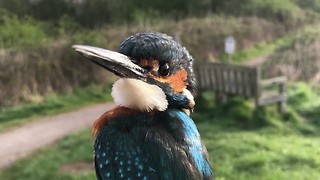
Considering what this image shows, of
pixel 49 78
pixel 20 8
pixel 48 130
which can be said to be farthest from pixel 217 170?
pixel 20 8

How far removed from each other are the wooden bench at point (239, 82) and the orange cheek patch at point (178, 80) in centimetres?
701

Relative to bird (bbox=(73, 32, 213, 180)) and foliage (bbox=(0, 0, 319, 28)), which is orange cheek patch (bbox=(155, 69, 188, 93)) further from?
foliage (bbox=(0, 0, 319, 28))

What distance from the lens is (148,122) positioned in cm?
230

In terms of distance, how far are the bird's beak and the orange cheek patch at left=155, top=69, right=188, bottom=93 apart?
0.42ft

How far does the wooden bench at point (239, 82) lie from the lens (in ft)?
30.7

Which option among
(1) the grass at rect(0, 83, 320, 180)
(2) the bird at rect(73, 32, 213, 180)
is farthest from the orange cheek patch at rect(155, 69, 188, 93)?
(1) the grass at rect(0, 83, 320, 180)

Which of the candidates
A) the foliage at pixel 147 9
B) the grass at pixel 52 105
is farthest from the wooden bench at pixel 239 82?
the foliage at pixel 147 9

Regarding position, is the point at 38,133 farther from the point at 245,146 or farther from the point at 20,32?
the point at 20,32

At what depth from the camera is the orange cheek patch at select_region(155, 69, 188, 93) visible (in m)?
2.32

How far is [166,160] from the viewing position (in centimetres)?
223

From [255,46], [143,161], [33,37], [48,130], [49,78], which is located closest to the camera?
[143,161]

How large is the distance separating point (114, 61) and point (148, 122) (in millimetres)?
371

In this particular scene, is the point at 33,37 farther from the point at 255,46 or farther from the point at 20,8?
the point at 255,46

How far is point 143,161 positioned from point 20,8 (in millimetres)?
16064
